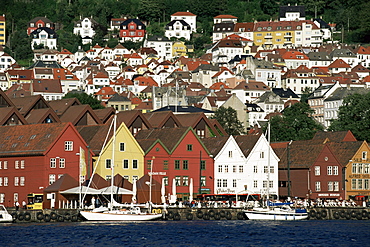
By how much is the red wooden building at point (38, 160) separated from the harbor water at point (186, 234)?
1290 cm

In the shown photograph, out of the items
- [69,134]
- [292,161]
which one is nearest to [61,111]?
[69,134]

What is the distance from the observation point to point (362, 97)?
144 metres

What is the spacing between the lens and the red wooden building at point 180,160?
97.4 m

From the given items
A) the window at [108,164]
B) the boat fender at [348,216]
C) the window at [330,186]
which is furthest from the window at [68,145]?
the window at [330,186]

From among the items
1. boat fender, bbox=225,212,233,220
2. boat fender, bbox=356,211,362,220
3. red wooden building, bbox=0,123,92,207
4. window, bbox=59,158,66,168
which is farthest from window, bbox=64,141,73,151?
boat fender, bbox=356,211,362,220

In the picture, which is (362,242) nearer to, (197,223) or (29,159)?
(197,223)

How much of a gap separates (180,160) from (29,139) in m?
17.2

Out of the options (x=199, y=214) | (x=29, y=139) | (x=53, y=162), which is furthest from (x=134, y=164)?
(x=199, y=214)

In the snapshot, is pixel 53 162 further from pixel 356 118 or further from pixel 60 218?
pixel 356 118

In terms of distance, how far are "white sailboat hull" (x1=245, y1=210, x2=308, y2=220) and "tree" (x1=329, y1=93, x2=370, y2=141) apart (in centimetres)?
4495

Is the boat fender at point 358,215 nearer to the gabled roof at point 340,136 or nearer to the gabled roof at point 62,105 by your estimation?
the gabled roof at point 340,136

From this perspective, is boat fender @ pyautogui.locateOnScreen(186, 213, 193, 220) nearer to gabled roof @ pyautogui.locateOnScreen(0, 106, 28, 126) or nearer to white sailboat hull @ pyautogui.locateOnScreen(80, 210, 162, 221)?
white sailboat hull @ pyautogui.locateOnScreen(80, 210, 162, 221)

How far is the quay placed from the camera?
79500mm

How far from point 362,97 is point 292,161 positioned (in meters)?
42.4
